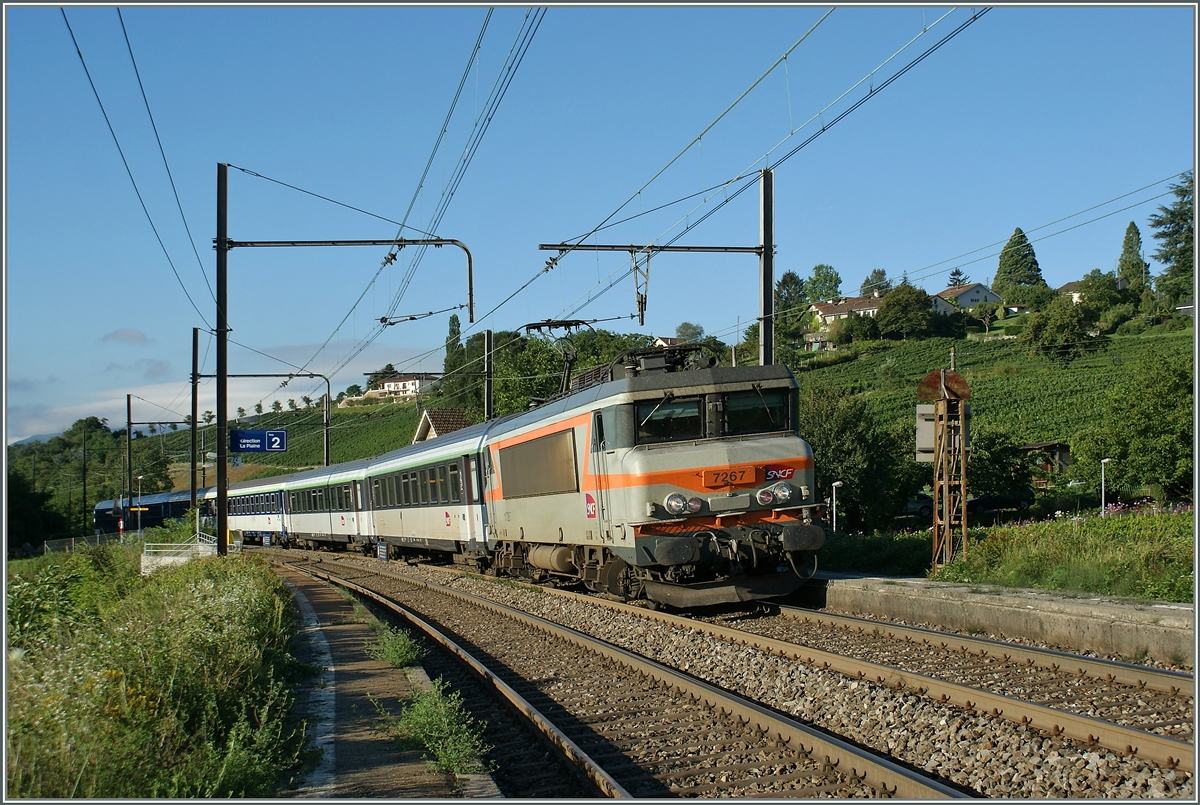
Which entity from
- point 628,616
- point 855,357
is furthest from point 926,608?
point 855,357

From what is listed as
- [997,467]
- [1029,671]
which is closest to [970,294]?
[997,467]

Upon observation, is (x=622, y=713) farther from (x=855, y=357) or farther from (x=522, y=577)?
(x=855, y=357)

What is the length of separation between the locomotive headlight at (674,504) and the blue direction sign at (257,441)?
15647 millimetres

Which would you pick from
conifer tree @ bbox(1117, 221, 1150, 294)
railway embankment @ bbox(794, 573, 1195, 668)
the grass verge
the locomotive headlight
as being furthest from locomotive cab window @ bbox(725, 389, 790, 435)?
conifer tree @ bbox(1117, 221, 1150, 294)

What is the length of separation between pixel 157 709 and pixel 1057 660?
7.18 m

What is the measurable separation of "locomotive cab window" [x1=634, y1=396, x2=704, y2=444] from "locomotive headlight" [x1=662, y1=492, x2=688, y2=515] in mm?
788

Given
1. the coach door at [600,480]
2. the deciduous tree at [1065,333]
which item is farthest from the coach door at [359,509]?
the deciduous tree at [1065,333]

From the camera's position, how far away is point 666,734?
7.50m

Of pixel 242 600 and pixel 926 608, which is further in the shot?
pixel 926 608

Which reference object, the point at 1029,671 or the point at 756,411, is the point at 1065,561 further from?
the point at 1029,671

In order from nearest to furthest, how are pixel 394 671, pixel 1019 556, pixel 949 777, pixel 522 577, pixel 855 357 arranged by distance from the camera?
1. pixel 949 777
2. pixel 394 671
3. pixel 1019 556
4. pixel 522 577
5. pixel 855 357

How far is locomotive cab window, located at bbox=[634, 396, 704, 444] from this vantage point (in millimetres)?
12688

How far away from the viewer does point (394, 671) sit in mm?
10656

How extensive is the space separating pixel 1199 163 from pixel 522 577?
15.6 m
